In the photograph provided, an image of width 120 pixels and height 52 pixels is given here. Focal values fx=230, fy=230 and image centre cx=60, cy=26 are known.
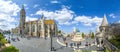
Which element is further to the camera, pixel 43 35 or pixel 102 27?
pixel 43 35

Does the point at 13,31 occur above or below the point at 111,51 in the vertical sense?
above

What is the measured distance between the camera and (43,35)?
20.0 metres

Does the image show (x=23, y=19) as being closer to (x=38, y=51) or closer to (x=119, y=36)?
(x=38, y=51)

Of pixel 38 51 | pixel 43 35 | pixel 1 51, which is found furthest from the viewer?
pixel 43 35

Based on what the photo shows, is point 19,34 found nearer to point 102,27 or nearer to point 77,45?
point 77,45

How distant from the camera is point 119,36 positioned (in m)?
12.6

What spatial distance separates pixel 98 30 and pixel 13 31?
694 centimetres

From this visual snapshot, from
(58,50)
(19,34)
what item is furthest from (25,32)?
(58,50)

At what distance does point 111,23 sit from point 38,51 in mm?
6852

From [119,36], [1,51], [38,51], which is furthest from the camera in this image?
[119,36]

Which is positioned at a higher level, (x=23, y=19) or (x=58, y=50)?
(x=23, y=19)

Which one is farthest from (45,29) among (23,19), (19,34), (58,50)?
(58,50)

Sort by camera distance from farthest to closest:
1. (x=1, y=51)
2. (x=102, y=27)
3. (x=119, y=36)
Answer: (x=102, y=27), (x=119, y=36), (x=1, y=51)

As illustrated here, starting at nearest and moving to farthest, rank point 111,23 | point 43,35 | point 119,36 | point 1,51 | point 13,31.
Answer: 1. point 1,51
2. point 119,36
3. point 13,31
4. point 111,23
5. point 43,35
